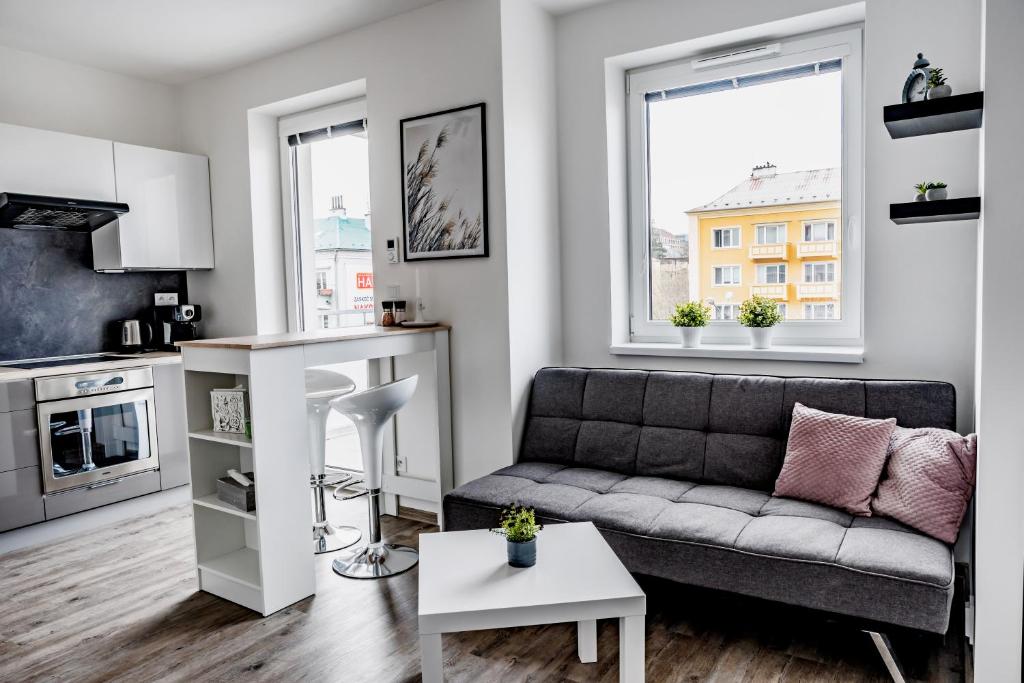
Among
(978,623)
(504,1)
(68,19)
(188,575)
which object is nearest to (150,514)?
(188,575)

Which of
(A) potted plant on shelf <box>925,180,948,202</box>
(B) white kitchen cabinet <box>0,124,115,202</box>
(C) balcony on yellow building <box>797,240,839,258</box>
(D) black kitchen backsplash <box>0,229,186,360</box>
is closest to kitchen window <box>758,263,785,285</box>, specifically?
(C) balcony on yellow building <box>797,240,839,258</box>

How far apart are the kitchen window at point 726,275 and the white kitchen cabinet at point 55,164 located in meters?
3.45

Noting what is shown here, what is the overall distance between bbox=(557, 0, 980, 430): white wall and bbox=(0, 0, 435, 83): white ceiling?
1.00 m

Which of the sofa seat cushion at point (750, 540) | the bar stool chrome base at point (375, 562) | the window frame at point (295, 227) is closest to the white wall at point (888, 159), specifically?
the sofa seat cushion at point (750, 540)

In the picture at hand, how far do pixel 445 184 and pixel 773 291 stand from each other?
1670 millimetres

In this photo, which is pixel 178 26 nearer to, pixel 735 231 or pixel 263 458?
pixel 263 458

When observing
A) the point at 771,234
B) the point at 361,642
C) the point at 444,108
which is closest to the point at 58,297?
the point at 444,108

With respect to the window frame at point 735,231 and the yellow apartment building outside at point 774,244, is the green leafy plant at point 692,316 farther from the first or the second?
the window frame at point 735,231

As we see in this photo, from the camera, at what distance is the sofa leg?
6.83ft

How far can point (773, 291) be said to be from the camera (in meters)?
3.25

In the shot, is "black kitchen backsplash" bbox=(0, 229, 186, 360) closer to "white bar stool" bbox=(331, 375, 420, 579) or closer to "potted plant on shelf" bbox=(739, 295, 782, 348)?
"white bar stool" bbox=(331, 375, 420, 579)

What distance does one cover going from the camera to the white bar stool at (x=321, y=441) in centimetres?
313

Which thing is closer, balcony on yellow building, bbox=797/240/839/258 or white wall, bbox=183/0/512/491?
balcony on yellow building, bbox=797/240/839/258

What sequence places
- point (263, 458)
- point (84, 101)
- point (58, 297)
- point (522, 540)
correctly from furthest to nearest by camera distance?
point (84, 101) < point (58, 297) < point (263, 458) < point (522, 540)
